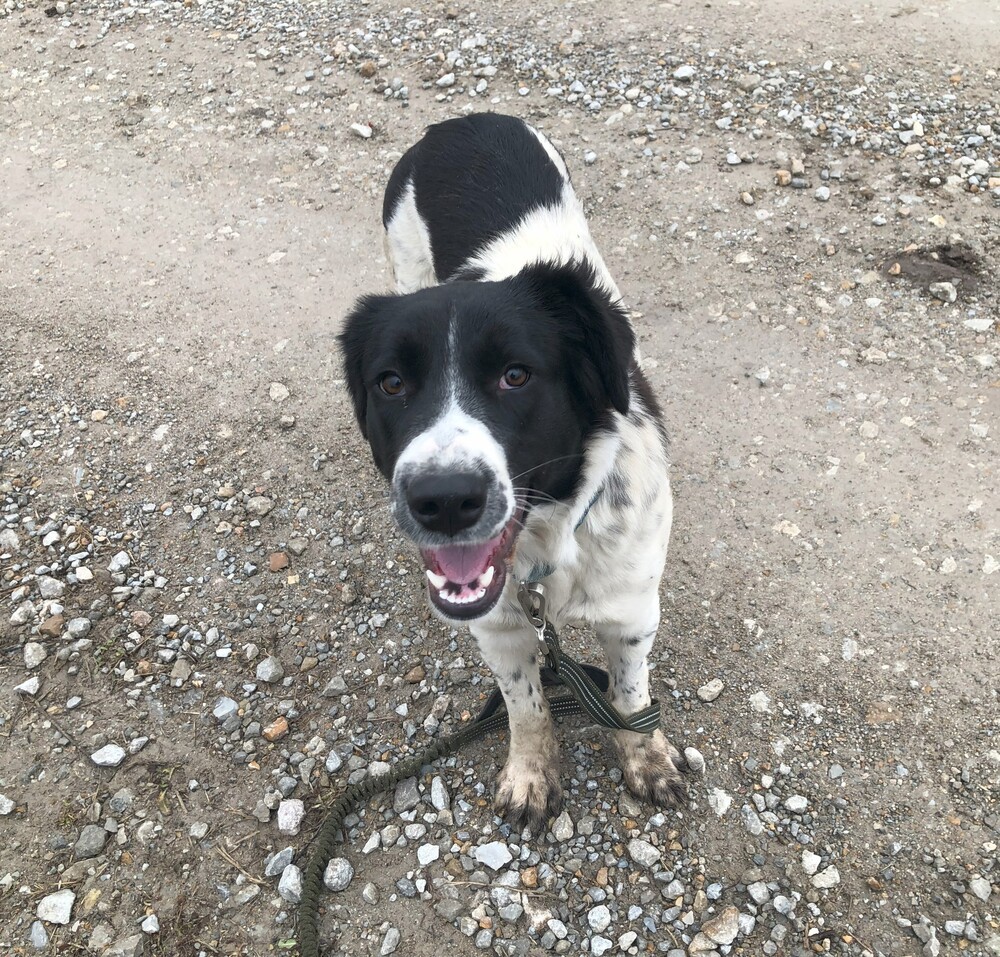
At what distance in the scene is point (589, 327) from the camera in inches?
91.8

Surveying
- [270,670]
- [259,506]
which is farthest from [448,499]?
[259,506]

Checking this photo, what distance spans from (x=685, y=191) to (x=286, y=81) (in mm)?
3722

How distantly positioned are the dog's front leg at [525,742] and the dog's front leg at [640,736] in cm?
26

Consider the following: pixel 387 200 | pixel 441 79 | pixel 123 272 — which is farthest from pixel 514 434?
pixel 441 79

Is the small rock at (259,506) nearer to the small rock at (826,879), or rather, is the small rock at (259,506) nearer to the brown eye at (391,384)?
the brown eye at (391,384)

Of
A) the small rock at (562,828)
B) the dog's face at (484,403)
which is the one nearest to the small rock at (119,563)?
the dog's face at (484,403)

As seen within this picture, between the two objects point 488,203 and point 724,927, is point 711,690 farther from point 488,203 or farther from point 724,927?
point 488,203

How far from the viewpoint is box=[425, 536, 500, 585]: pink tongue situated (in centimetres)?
216

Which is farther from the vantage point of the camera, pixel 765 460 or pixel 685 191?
pixel 685 191

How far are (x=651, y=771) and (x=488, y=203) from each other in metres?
2.39

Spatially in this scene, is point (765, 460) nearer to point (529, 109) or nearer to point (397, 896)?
point (397, 896)

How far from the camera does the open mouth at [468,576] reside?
2111 millimetres

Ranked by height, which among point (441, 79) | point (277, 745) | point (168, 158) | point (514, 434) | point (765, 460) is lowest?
point (277, 745)

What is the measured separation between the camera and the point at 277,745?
3066mm
